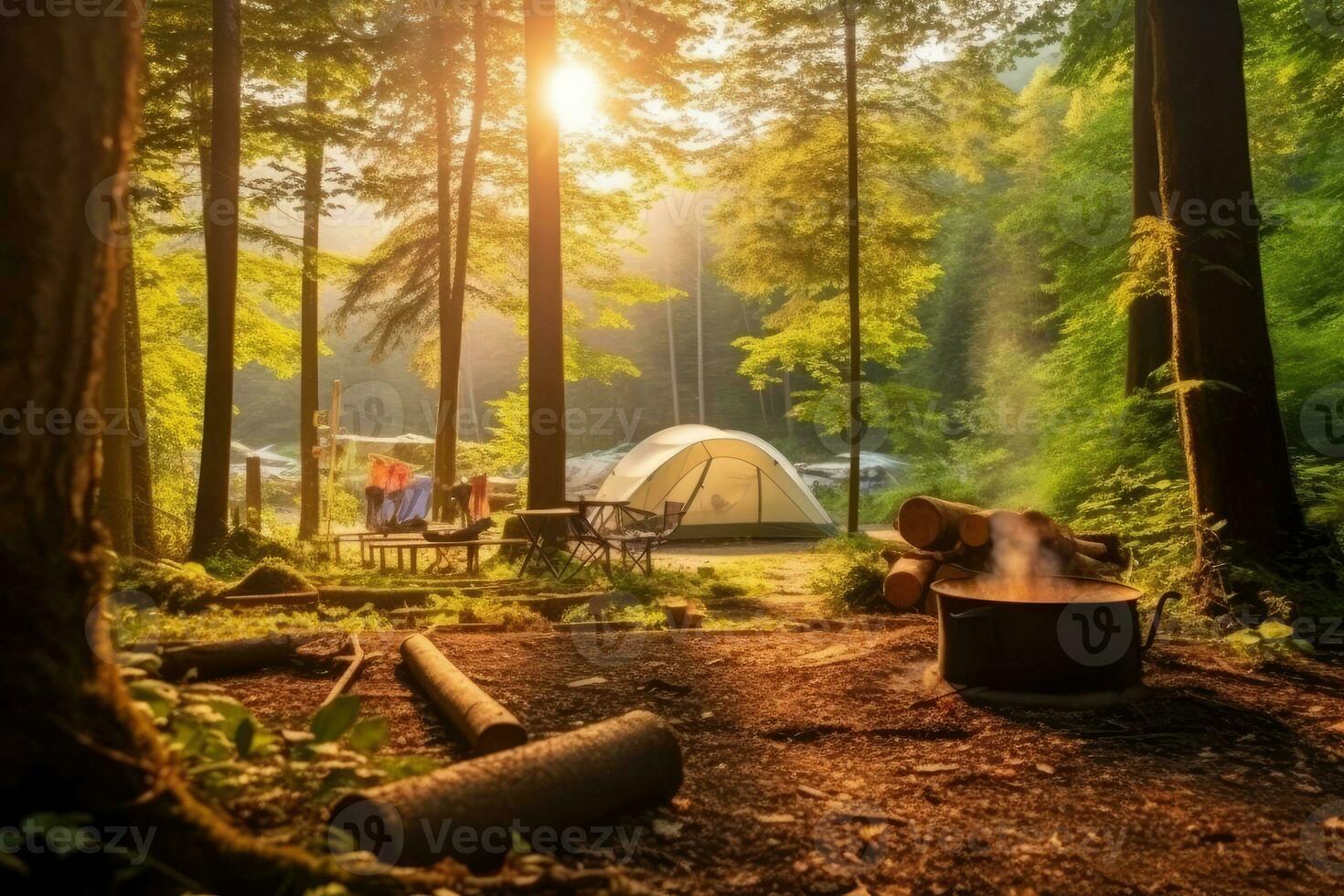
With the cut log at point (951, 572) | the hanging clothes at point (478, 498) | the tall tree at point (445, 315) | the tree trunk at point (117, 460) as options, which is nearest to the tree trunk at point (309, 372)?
the tall tree at point (445, 315)

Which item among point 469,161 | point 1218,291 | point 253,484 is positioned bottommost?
point 253,484

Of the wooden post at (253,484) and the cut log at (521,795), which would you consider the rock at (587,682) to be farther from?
the wooden post at (253,484)

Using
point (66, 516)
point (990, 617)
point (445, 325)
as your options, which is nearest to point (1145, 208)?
point (990, 617)

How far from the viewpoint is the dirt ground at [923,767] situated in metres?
2.73

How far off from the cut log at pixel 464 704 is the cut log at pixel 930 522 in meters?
4.61

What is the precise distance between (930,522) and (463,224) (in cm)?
1058

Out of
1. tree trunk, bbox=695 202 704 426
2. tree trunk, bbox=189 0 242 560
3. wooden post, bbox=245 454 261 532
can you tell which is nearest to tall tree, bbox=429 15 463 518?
wooden post, bbox=245 454 261 532

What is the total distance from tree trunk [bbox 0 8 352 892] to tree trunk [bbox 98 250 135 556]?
7903 mm

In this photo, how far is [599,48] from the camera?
12617 mm

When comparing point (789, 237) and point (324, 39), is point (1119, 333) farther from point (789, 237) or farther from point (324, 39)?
point (324, 39)

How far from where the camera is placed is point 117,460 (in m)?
9.41

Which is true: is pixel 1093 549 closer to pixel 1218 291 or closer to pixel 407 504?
pixel 1218 291

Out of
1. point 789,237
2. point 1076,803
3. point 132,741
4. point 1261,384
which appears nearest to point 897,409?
point 789,237

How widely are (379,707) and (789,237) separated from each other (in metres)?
14.3
